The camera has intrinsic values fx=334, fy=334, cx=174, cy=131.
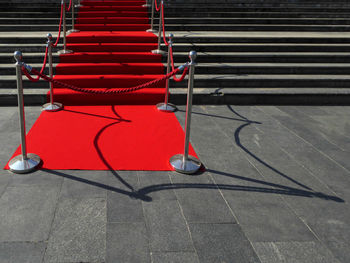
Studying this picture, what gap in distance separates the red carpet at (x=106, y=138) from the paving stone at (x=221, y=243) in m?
1.26

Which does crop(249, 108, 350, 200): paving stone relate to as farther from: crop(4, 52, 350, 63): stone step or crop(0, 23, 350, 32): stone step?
crop(0, 23, 350, 32): stone step

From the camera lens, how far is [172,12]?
9633mm

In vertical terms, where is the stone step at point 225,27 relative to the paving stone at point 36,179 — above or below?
above

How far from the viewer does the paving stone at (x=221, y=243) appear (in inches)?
106

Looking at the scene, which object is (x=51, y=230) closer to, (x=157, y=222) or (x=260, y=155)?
(x=157, y=222)

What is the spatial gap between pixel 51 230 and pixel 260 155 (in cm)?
285

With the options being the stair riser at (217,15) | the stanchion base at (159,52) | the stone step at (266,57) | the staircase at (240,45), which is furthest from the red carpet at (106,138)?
the stair riser at (217,15)

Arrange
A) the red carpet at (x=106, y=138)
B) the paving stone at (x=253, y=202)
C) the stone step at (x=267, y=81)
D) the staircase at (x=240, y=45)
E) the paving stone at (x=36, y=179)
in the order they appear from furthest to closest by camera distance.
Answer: the stone step at (x=267, y=81) < the staircase at (x=240, y=45) < the red carpet at (x=106, y=138) < the paving stone at (x=36, y=179) < the paving stone at (x=253, y=202)

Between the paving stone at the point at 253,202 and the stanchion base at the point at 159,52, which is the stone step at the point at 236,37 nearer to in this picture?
the stanchion base at the point at 159,52

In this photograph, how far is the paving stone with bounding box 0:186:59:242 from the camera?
2832 mm

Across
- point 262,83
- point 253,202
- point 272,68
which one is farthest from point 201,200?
point 272,68

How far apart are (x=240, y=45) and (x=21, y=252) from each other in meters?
6.74

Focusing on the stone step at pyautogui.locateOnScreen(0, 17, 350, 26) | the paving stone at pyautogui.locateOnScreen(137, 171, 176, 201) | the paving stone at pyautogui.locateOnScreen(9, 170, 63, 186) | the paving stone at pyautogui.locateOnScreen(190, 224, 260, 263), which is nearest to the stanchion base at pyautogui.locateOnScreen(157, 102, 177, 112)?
the paving stone at pyautogui.locateOnScreen(137, 171, 176, 201)

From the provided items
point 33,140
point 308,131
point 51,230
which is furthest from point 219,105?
point 51,230
